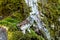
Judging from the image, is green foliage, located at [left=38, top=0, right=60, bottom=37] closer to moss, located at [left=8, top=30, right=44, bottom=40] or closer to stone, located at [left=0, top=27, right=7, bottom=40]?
moss, located at [left=8, top=30, right=44, bottom=40]

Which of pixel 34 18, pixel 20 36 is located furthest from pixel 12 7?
pixel 20 36

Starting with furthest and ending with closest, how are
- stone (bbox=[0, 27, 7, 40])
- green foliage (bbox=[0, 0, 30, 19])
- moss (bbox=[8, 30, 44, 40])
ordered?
green foliage (bbox=[0, 0, 30, 19])
moss (bbox=[8, 30, 44, 40])
stone (bbox=[0, 27, 7, 40])

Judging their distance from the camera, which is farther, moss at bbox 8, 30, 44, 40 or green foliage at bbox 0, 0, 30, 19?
green foliage at bbox 0, 0, 30, 19

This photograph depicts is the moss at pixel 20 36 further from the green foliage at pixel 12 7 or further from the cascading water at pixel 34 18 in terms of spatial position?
the green foliage at pixel 12 7

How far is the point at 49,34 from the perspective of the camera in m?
2.95

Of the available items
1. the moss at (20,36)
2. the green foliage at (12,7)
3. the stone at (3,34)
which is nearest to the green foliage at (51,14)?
the green foliage at (12,7)

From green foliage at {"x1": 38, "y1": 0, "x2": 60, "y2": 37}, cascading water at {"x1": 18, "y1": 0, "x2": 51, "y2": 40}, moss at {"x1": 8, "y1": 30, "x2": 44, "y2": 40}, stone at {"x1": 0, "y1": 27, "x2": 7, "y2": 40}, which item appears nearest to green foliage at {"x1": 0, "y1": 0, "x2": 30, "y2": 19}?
cascading water at {"x1": 18, "y1": 0, "x2": 51, "y2": 40}

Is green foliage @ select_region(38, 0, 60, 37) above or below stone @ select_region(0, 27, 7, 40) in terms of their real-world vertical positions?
below

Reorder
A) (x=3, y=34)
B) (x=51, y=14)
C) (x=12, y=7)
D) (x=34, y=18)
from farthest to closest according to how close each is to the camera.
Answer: (x=51, y=14)
(x=12, y=7)
(x=34, y=18)
(x=3, y=34)

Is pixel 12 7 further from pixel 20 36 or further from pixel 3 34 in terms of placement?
pixel 3 34

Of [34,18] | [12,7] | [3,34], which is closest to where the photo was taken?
[3,34]

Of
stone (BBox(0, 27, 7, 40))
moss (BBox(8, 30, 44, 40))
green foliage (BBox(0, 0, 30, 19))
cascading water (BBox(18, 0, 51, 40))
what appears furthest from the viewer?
green foliage (BBox(0, 0, 30, 19))

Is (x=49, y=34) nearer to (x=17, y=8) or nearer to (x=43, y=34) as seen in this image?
(x=43, y=34)

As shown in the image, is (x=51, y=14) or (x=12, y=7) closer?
(x=12, y=7)
